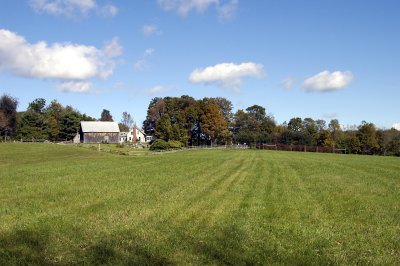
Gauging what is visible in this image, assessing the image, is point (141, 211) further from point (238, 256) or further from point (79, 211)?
point (238, 256)

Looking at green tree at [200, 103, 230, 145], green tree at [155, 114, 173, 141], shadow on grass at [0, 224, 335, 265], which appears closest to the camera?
shadow on grass at [0, 224, 335, 265]

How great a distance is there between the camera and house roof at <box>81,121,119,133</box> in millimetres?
129625

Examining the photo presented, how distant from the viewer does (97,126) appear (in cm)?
13162

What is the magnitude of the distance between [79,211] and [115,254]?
17.9 feet

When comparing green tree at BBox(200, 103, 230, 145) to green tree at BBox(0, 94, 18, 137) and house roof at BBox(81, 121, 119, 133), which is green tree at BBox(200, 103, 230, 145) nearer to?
house roof at BBox(81, 121, 119, 133)

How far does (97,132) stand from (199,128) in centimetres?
3187

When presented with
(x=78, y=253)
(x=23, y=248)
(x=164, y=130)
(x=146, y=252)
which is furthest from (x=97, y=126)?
(x=146, y=252)

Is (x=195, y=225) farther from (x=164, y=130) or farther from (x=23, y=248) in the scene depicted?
(x=164, y=130)

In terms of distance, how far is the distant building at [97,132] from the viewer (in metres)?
129

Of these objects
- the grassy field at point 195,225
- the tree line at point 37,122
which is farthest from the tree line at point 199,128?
the grassy field at point 195,225

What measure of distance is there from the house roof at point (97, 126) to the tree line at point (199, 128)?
7.16 meters

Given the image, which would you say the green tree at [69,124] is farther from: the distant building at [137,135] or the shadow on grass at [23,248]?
the shadow on grass at [23,248]

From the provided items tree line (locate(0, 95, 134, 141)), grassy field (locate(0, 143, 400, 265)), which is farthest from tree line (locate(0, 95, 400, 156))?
grassy field (locate(0, 143, 400, 265))

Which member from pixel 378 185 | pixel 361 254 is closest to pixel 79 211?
pixel 361 254
